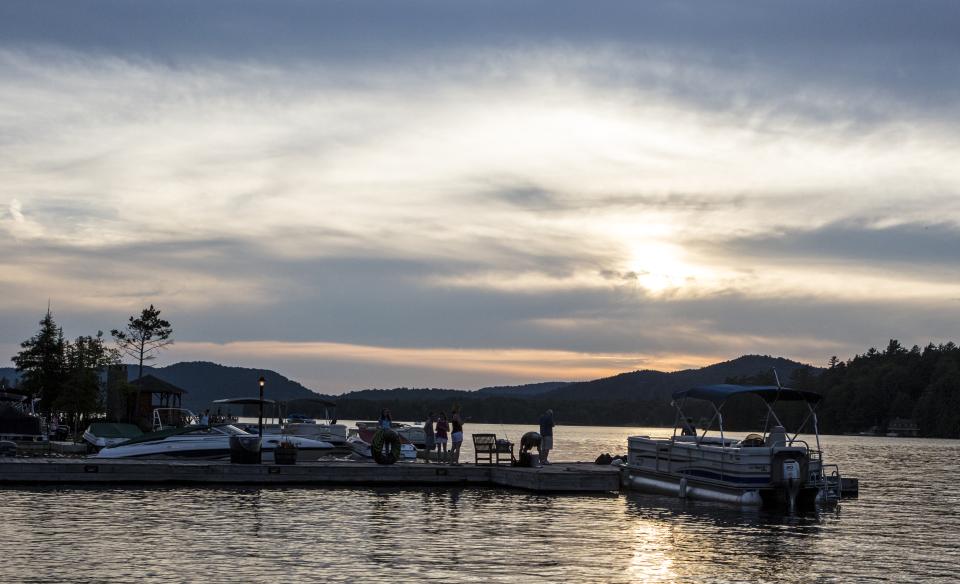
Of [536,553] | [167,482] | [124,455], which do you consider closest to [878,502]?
[536,553]

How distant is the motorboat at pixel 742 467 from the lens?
119 ft

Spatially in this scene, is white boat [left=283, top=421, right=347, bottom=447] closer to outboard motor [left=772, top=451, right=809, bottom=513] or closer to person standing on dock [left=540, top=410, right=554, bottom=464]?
person standing on dock [left=540, top=410, right=554, bottom=464]

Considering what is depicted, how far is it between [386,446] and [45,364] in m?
54.3

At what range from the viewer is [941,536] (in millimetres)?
31812

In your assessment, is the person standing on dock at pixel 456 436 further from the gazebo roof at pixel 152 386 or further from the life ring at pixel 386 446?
the gazebo roof at pixel 152 386

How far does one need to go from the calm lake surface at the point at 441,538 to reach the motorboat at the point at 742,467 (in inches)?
31.5

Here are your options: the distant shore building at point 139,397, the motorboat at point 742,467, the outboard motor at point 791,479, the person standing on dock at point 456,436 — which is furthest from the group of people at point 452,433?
the distant shore building at point 139,397

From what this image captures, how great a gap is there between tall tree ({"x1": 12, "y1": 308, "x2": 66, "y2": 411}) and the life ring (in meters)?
52.5

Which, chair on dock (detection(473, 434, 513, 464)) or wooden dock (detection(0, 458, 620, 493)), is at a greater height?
chair on dock (detection(473, 434, 513, 464))

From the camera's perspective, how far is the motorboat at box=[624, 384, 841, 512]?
36.1m

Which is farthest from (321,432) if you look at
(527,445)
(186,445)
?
(527,445)

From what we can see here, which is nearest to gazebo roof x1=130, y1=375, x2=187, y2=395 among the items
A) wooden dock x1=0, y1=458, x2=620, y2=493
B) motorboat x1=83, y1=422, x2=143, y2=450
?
motorboat x1=83, y1=422, x2=143, y2=450

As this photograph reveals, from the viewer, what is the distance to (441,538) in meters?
26.6

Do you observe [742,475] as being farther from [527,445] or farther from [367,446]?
[367,446]
